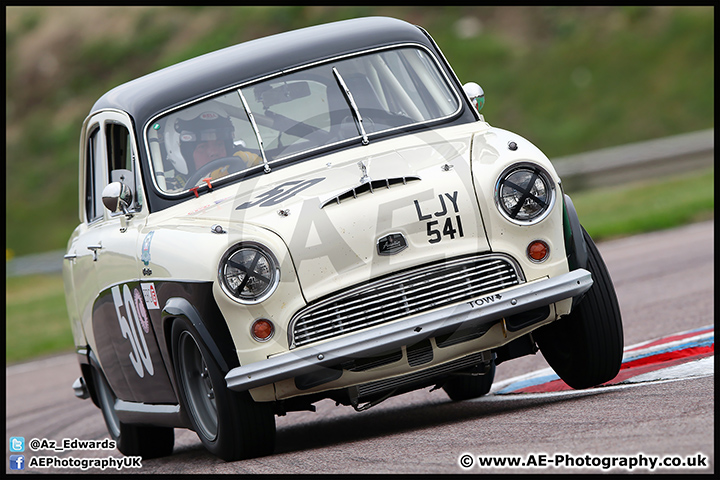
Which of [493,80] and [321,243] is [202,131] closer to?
[321,243]

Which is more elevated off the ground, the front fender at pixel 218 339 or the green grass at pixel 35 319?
the front fender at pixel 218 339

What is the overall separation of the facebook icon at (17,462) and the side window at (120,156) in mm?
2049

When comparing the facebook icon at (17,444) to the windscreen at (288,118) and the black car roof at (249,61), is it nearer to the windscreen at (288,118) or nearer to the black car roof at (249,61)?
the black car roof at (249,61)

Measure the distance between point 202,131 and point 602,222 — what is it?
12.4 metres

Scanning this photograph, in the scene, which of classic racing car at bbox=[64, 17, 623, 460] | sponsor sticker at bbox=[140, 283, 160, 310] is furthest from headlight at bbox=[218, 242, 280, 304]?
sponsor sticker at bbox=[140, 283, 160, 310]

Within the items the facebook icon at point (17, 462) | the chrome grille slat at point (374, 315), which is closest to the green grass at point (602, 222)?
the facebook icon at point (17, 462)

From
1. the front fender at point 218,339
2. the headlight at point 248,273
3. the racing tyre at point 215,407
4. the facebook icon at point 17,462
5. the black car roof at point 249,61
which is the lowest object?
the facebook icon at point 17,462

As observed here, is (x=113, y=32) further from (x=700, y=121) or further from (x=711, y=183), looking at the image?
(x=711, y=183)

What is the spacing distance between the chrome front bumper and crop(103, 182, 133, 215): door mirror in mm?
1404

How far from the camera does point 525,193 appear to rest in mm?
5242

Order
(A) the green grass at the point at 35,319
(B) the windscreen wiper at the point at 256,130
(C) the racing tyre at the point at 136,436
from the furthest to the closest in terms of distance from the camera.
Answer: (A) the green grass at the point at 35,319, (C) the racing tyre at the point at 136,436, (B) the windscreen wiper at the point at 256,130

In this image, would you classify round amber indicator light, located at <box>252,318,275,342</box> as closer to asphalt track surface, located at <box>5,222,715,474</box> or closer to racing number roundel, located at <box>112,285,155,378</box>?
asphalt track surface, located at <box>5,222,715,474</box>

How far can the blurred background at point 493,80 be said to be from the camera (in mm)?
22219

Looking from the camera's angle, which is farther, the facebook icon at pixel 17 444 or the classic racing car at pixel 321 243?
the facebook icon at pixel 17 444
